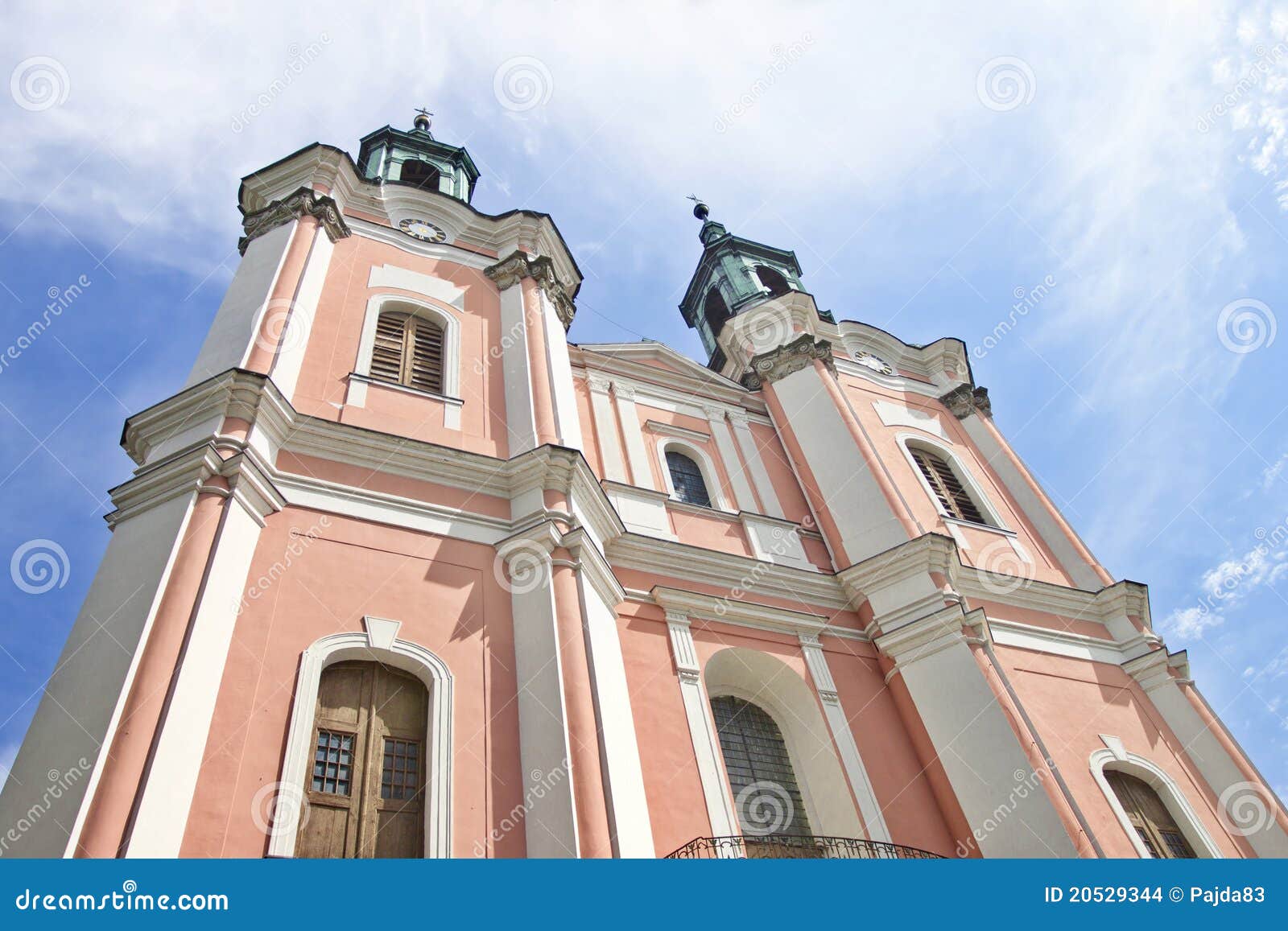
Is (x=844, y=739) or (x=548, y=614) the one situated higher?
(x=548, y=614)

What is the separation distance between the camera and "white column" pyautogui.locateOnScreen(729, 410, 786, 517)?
53.8 feet

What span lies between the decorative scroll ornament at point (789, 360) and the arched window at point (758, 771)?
820 cm

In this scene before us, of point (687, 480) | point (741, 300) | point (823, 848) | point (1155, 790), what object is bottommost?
point (823, 848)

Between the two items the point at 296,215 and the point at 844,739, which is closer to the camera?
the point at 844,739

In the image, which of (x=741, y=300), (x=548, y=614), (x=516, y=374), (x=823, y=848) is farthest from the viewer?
(x=741, y=300)

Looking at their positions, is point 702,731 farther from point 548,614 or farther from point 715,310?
point 715,310

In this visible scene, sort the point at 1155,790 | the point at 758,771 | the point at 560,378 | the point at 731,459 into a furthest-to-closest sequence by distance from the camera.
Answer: the point at 731,459
the point at 560,378
the point at 1155,790
the point at 758,771

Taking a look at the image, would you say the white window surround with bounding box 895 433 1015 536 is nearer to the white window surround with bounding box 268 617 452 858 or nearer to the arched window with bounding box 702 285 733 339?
the arched window with bounding box 702 285 733 339

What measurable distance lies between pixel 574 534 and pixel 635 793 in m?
2.95

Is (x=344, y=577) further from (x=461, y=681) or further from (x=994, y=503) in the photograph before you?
(x=994, y=503)

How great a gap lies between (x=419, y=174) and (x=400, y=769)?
59.4 ft

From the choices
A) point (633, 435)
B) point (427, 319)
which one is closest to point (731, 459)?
point (633, 435)

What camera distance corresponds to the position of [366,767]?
343 inches
